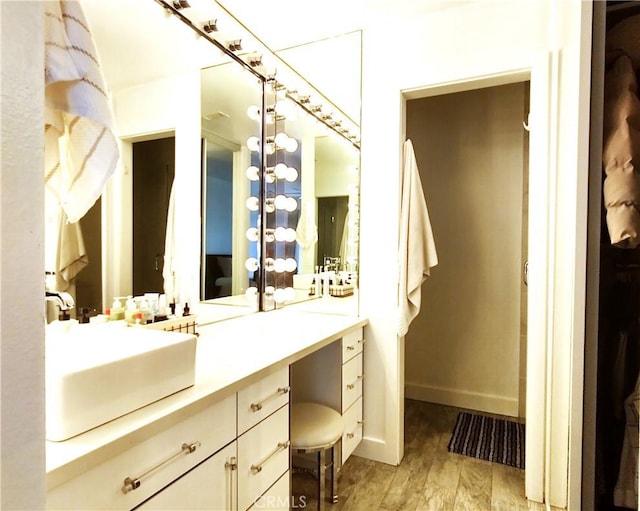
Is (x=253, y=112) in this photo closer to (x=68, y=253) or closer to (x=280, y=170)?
(x=280, y=170)

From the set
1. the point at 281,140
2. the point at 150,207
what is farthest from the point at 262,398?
the point at 281,140

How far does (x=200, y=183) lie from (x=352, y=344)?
1.14 metres

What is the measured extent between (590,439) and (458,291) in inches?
68.9

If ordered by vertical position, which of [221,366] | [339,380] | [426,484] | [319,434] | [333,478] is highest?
[221,366]

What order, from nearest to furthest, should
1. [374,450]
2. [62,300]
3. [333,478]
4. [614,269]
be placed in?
[62,300], [614,269], [333,478], [374,450]

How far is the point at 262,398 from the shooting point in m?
1.22

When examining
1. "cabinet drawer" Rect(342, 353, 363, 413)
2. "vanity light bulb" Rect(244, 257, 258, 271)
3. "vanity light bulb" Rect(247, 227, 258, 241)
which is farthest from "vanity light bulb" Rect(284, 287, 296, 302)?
"cabinet drawer" Rect(342, 353, 363, 413)

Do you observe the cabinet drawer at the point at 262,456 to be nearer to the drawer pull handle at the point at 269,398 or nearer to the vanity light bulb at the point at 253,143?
the drawer pull handle at the point at 269,398

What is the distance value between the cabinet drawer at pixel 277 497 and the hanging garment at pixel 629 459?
1.18 metres

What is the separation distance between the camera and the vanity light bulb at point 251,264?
89.3 inches

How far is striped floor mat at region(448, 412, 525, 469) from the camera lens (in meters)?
2.17

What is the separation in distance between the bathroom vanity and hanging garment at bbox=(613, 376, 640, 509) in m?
1.09

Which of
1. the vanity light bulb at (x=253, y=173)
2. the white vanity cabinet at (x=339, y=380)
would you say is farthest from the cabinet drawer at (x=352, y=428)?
the vanity light bulb at (x=253, y=173)

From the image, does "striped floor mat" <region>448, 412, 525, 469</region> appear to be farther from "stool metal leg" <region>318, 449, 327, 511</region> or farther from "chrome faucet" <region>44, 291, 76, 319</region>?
"chrome faucet" <region>44, 291, 76, 319</region>
